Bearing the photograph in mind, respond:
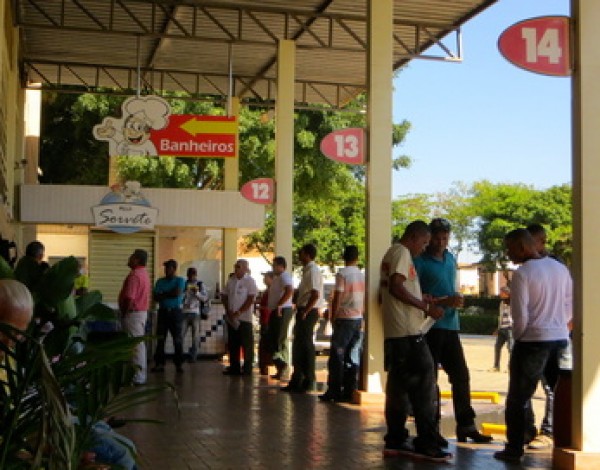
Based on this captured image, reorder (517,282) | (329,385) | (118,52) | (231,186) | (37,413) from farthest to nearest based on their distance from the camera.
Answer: (231,186), (118,52), (329,385), (517,282), (37,413)

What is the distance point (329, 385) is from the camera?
434 inches

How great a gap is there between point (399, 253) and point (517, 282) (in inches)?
34.8

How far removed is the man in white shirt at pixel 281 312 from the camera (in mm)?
13648

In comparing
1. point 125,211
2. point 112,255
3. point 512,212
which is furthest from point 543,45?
point 512,212

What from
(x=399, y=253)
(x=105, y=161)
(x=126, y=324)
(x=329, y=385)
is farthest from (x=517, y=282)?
(x=105, y=161)

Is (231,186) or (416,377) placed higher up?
(231,186)

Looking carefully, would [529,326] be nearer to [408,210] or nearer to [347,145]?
[347,145]

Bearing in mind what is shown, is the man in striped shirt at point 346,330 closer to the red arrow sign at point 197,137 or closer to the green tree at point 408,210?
the red arrow sign at point 197,137

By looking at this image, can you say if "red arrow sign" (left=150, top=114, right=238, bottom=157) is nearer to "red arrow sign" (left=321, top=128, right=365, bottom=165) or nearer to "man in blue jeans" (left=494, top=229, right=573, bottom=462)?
"red arrow sign" (left=321, top=128, right=365, bottom=165)

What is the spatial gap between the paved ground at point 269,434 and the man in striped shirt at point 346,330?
344mm

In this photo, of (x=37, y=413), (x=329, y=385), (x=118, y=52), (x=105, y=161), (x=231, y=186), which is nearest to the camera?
(x=37, y=413)

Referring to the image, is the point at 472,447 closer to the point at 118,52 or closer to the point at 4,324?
the point at 4,324

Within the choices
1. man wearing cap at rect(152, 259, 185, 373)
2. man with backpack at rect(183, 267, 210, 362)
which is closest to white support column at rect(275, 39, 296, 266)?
man with backpack at rect(183, 267, 210, 362)

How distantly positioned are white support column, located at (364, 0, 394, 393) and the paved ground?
28.1 inches
